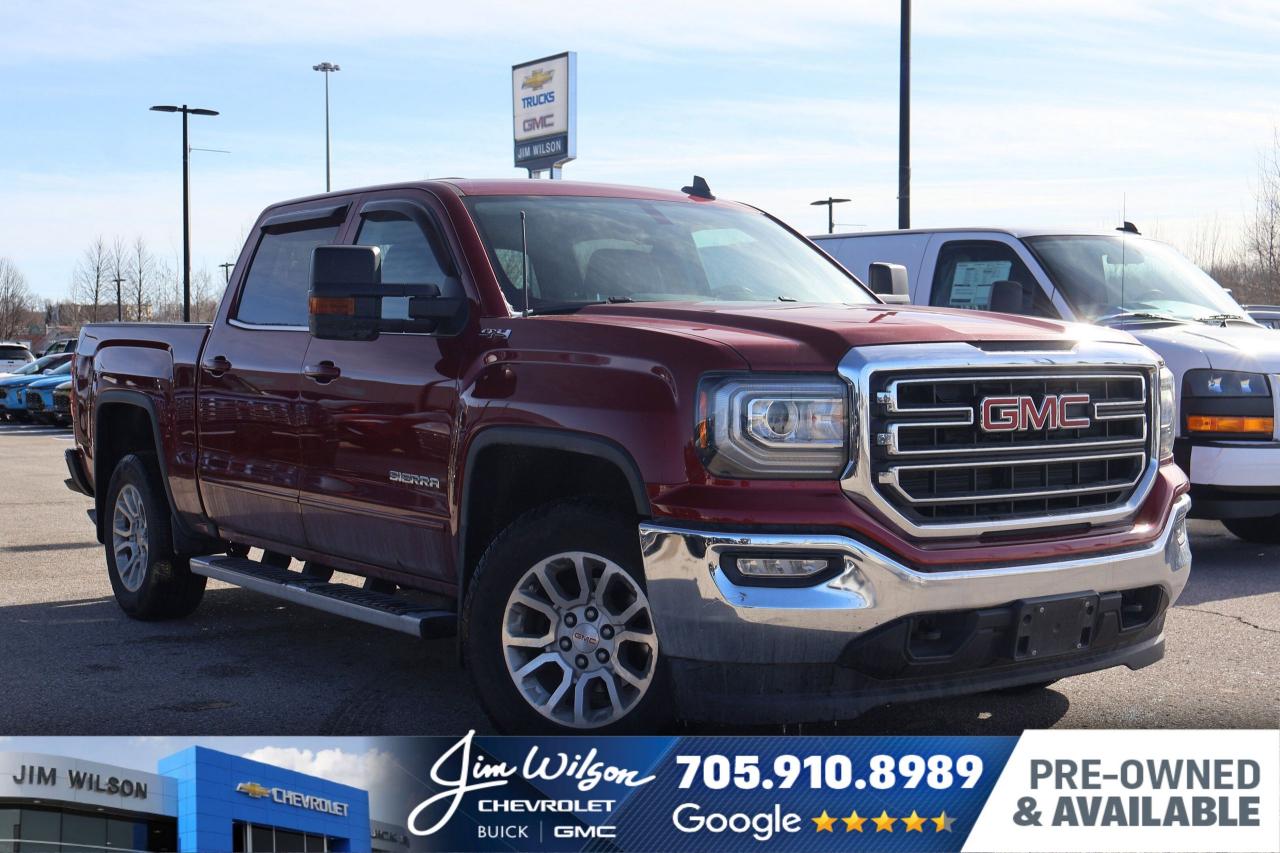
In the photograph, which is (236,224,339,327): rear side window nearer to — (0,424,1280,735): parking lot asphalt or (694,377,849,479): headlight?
(0,424,1280,735): parking lot asphalt

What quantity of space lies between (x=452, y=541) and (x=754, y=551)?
144 cm

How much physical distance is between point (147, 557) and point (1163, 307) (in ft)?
20.2

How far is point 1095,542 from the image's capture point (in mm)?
4535

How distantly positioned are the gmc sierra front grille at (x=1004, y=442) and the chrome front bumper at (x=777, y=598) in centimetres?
21

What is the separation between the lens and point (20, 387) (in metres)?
33.7

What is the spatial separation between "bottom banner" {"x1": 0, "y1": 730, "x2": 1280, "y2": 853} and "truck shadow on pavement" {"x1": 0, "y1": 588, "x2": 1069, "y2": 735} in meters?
0.54

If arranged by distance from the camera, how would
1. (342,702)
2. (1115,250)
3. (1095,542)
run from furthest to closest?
(1115,250), (342,702), (1095,542)

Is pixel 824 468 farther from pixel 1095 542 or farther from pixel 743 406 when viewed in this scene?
pixel 1095 542

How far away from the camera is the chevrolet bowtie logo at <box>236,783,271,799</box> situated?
149 inches

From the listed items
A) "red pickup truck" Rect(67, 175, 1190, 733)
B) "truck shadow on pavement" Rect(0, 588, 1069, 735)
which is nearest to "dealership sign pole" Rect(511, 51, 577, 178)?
"truck shadow on pavement" Rect(0, 588, 1069, 735)

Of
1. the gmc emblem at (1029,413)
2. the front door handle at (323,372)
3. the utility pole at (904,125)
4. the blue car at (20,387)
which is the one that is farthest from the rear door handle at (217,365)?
the blue car at (20,387)

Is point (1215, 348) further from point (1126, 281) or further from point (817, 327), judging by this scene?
point (817, 327)

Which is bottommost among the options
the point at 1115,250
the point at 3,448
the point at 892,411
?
the point at 3,448

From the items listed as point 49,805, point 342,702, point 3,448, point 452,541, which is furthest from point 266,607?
point 3,448
